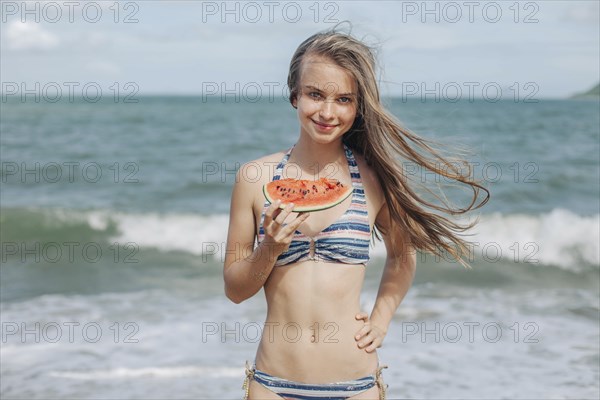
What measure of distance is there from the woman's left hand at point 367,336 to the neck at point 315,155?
640mm

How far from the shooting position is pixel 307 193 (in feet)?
9.75

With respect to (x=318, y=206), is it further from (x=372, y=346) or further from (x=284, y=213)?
(x=372, y=346)

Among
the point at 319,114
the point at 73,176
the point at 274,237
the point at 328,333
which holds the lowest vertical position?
the point at 328,333

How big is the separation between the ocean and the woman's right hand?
104 cm

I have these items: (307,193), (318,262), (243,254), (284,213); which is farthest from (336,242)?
(284,213)

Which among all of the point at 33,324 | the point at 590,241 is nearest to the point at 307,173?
the point at 33,324

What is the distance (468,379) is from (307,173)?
3742mm

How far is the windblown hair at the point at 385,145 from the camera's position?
3111 mm

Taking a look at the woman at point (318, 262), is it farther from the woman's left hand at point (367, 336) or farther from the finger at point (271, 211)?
the finger at point (271, 211)

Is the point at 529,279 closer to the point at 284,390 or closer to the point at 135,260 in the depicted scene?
the point at 135,260

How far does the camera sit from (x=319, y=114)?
3.07 meters

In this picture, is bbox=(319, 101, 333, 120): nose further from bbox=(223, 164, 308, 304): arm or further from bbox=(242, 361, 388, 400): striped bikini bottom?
bbox=(242, 361, 388, 400): striped bikini bottom

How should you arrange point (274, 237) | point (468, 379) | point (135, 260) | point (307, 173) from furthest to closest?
point (135, 260)
point (468, 379)
point (307, 173)
point (274, 237)

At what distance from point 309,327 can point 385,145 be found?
818 millimetres
